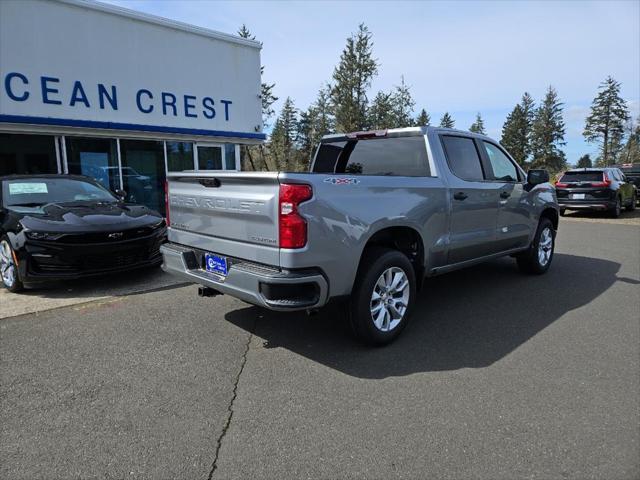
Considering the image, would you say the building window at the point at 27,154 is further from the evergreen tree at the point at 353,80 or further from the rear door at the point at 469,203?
the evergreen tree at the point at 353,80

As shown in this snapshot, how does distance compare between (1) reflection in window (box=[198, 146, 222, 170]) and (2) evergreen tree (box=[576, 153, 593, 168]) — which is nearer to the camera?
(1) reflection in window (box=[198, 146, 222, 170])

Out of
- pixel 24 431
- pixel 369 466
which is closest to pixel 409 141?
pixel 369 466

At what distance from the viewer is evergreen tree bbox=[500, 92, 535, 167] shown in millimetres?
70188

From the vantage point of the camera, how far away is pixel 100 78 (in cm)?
1136

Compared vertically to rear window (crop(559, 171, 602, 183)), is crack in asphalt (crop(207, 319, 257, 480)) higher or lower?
lower

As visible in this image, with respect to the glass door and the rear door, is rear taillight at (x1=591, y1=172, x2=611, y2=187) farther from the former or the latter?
the glass door

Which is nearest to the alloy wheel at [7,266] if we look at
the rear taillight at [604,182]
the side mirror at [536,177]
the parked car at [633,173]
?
the side mirror at [536,177]

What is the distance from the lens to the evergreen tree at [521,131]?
2763 inches

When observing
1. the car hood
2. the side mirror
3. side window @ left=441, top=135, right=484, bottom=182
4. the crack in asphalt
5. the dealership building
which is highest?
the dealership building

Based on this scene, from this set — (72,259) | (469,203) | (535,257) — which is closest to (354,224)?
(469,203)

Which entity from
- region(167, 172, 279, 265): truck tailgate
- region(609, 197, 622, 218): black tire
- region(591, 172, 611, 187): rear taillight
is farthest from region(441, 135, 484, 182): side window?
region(609, 197, 622, 218): black tire

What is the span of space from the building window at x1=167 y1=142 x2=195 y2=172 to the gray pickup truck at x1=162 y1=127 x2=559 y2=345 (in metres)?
8.86

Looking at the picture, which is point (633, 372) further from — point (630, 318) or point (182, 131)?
point (182, 131)

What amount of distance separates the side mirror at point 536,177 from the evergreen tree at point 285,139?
3068cm
